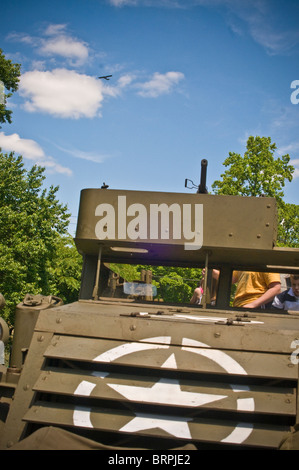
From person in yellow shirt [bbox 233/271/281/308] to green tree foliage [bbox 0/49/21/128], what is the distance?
1628 centimetres

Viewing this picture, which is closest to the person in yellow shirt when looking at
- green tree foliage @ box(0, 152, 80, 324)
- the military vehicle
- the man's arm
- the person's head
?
the man's arm

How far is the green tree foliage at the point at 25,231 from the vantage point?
19.1m

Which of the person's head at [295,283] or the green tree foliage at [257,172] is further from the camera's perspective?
the green tree foliage at [257,172]

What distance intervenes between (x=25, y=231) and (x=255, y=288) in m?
15.7

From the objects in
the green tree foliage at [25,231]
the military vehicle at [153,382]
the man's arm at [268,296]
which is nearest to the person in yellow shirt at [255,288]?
the man's arm at [268,296]

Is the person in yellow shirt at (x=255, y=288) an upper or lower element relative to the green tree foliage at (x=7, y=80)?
lower

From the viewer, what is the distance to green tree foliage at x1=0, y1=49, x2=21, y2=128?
20403 mm

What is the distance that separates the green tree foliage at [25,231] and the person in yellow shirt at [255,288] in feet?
44.8

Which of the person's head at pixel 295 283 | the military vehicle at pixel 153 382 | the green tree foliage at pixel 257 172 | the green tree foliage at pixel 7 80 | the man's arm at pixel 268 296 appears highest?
the green tree foliage at pixel 7 80

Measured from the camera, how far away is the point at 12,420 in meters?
3.49

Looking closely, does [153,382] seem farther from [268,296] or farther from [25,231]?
[25,231]

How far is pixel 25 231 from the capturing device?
20438 millimetres

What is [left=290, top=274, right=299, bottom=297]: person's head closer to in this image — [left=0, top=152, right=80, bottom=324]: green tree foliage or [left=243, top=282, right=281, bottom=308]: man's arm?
[left=243, top=282, right=281, bottom=308]: man's arm

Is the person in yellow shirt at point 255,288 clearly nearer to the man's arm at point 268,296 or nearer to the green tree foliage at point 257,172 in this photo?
the man's arm at point 268,296
